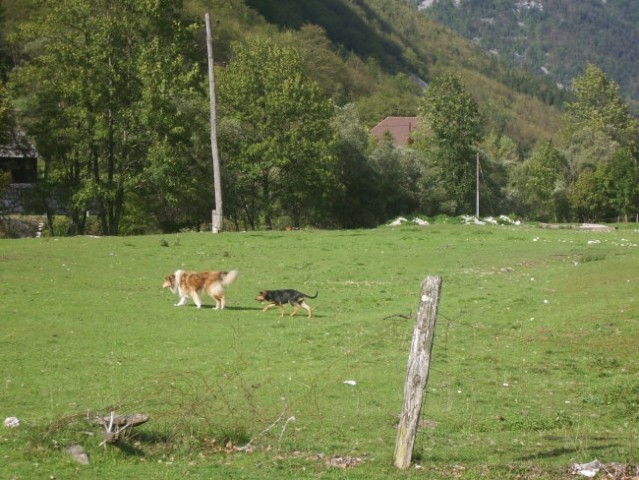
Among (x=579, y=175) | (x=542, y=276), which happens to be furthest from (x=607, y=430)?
(x=579, y=175)

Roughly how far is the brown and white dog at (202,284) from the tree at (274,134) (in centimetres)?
3742

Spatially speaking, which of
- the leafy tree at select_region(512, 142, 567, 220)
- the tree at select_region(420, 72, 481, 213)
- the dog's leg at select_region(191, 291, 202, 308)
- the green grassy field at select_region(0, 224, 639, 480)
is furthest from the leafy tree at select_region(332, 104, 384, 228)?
the dog's leg at select_region(191, 291, 202, 308)

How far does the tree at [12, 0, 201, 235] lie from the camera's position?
50781 millimetres

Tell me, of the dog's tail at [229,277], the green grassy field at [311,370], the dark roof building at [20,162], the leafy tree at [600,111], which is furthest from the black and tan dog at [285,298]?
the leafy tree at [600,111]

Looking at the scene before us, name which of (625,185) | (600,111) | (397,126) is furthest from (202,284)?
(397,126)

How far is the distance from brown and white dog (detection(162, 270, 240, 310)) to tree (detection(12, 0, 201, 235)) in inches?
1065

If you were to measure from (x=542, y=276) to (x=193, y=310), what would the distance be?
46.2 feet

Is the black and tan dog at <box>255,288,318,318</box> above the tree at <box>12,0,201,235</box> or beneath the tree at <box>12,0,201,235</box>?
beneath

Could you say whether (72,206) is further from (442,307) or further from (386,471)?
(386,471)

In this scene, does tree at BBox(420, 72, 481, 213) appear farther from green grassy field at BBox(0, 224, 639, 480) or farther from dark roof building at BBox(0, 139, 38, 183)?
green grassy field at BBox(0, 224, 639, 480)

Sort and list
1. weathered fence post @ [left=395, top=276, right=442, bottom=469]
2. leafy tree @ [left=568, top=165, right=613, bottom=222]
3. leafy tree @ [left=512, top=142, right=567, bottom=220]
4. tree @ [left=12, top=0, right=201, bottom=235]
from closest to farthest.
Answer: weathered fence post @ [left=395, top=276, right=442, bottom=469]
tree @ [left=12, top=0, right=201, bottom=235]
leafy tree @ [left=568, top=165, right=613, bottom=222]
leafy tree @ [left=512, top=142, right=567, bottom=220]

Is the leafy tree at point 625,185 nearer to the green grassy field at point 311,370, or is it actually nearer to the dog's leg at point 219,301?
the green grassy field at point 311,370

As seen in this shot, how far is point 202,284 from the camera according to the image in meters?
24.7

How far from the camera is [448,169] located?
88.7 metres
